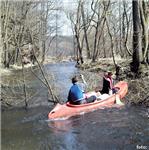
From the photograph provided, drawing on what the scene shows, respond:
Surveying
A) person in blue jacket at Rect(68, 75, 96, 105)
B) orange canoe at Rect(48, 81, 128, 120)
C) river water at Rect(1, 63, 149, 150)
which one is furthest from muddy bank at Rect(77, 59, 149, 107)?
person in blue jacket at Rect(68, 75, 96, 105)

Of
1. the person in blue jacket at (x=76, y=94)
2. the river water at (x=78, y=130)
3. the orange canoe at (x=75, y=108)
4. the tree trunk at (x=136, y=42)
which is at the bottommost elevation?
the river water at (x=78, y=130)

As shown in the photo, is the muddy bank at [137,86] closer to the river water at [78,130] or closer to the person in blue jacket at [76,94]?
the river water at [78,130]

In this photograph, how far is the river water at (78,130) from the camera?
10672 mm

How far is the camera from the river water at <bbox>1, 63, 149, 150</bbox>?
35.0ft

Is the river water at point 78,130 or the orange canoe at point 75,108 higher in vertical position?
the orange canoe at point 75,108

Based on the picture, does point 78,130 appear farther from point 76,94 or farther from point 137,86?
point 137,86

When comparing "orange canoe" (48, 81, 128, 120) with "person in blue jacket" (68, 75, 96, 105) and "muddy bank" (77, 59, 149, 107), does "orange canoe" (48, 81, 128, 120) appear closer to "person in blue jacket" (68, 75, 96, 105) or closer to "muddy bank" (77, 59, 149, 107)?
"person in blue jacket" (68, 75, 96, 105)

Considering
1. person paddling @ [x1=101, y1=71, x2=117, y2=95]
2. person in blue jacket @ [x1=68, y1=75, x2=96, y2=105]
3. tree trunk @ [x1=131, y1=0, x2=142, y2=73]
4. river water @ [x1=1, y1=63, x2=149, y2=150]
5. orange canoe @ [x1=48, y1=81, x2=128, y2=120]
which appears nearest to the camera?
river water @ [x1=1, y1=63, x2=149, y2=150]

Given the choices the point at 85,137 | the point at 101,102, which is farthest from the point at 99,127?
the point at 101,102

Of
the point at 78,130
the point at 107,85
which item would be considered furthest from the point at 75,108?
the point at 107,85

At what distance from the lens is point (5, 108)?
15844mm

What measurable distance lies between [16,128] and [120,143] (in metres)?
3.92

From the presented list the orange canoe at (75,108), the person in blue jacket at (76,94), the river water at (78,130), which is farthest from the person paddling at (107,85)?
the person in blue jacket at (76,94)

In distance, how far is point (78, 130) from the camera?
12383 mm
